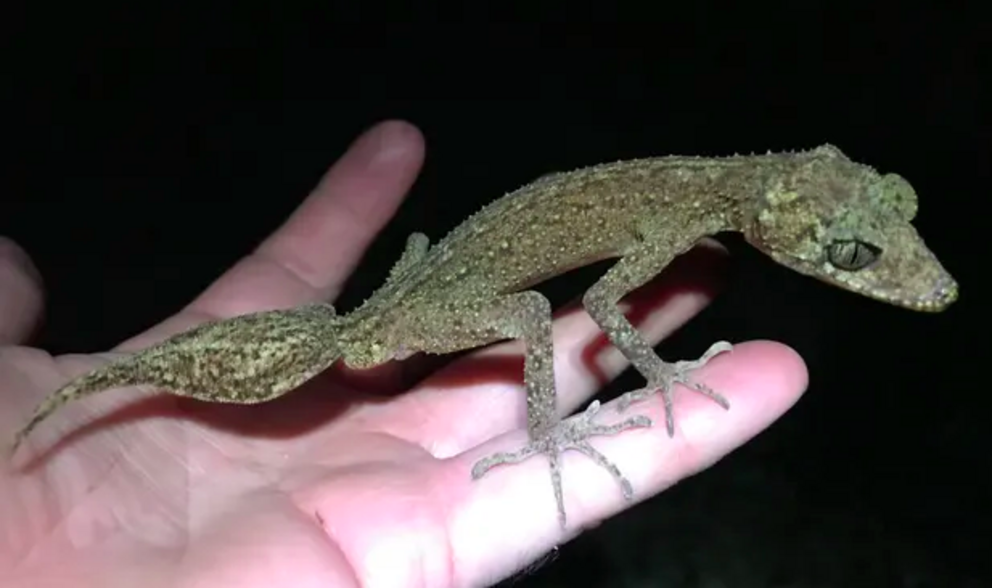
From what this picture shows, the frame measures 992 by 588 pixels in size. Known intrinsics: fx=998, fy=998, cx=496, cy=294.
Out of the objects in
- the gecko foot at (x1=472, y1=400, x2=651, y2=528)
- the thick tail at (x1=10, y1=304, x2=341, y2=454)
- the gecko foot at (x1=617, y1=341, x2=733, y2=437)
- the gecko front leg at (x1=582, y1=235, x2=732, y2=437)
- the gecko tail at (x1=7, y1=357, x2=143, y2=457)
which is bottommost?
the gecko foot at (x1=472, y1=400, x2=651, y2=528)

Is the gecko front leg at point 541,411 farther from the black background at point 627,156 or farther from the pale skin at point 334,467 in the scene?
the black background at point 627,156

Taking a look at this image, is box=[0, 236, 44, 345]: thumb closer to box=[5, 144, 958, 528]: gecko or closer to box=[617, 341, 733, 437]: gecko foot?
box=[5, 144, 958, 528]: gecko

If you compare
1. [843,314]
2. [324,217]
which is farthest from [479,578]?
[843,314]

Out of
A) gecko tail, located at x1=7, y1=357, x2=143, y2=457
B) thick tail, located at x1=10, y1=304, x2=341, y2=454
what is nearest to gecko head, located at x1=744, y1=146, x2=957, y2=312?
thick tail, located at x1=10, y1=304, x2=341, y2=454

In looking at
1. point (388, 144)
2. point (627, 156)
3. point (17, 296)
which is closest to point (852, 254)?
point (627, 156)

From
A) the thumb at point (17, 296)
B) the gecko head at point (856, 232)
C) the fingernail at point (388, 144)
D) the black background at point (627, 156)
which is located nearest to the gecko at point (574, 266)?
the gecko head at point (856, 232)

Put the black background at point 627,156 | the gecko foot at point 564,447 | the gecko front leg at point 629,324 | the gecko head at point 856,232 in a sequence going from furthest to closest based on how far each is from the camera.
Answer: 1. the black background at point 627,156
2. the gecko front leg at point 629,324
3. the gecko head at point 856,232
4. the gecko foot at point 564,447

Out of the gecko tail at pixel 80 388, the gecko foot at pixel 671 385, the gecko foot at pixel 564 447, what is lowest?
the gecko foot at pixel 564 447
